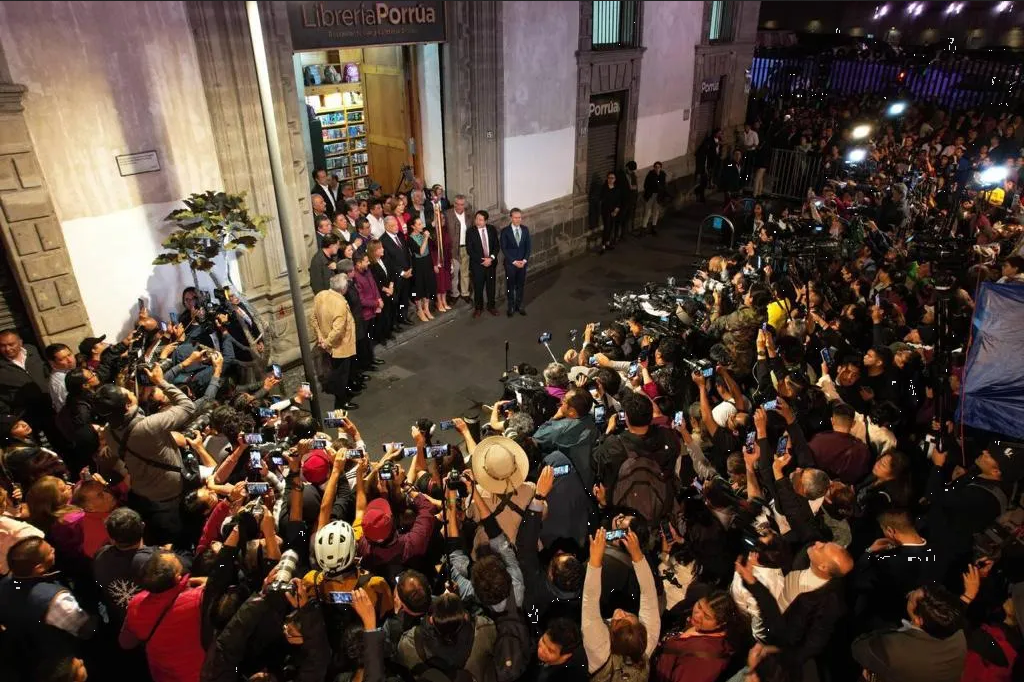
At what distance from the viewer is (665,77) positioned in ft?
44.7

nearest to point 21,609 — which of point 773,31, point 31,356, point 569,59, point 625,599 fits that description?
point 625,599

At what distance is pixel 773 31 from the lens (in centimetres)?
2917

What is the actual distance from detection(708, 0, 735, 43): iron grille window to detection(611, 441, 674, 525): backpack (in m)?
13.5

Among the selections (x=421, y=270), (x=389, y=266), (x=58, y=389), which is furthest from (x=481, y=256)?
(x=58, y=389)

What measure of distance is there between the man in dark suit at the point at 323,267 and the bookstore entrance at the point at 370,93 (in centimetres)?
231

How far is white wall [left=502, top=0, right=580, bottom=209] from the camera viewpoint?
395 inches

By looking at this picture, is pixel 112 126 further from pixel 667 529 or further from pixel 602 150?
pixel 602 150

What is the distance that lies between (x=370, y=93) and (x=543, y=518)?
31.8 feet

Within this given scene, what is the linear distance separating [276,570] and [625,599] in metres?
1.95

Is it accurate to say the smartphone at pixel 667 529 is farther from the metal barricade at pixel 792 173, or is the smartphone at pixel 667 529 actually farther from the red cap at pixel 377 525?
the metal barricade at pixel 792 173

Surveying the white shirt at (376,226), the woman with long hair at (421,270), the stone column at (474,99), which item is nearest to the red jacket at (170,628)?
the white shirt at (376,226)

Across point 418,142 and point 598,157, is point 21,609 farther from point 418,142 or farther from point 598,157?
point 598,157

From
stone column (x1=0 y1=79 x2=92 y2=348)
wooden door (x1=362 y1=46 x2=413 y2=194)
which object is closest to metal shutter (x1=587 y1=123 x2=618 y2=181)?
wooden door (x1=362 y1=46 x2=413 y2=194)

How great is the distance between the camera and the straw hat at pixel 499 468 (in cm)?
389
